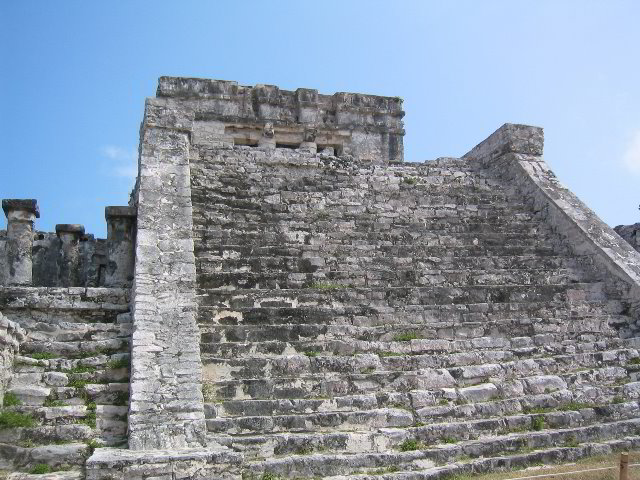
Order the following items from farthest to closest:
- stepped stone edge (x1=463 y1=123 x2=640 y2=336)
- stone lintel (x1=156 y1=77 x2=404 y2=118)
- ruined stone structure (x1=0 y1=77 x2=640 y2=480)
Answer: stone lintel (x1=156 y1=77 x2=404 y2=118)
stepped stone edge (x1=463 y1=123 x2=640 y2=336)
ruined stone structure (x1=0 y1=77 x2=640 y2=480)

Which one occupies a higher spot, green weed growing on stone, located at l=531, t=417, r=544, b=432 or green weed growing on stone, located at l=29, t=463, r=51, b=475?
green weed growing on stone, located at l=531, t=417, r=544, b=432

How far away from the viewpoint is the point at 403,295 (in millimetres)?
9117

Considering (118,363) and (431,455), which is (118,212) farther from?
(431,455)

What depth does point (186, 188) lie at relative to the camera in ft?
32.5

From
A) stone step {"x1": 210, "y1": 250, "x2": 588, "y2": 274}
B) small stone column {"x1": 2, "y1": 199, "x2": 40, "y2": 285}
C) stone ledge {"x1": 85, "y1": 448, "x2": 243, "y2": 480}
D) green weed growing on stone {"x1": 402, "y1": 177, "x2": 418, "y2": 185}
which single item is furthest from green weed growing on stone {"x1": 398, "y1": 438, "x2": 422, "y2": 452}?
green weed growing on stone {"x1": 402, "y1": 177, "x2": 418, "y2": 185}

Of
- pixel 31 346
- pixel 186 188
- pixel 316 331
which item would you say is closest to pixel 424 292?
pixel 316 331

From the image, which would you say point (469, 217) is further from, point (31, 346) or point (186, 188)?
point (31, 346)

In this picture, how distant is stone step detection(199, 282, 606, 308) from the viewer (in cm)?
837

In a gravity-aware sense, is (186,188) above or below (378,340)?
above

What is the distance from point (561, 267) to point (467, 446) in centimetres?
480

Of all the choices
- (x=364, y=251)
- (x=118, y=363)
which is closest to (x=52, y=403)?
(x=118, y=363)

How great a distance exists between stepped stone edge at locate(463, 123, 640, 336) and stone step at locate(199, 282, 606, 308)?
0.46 metres

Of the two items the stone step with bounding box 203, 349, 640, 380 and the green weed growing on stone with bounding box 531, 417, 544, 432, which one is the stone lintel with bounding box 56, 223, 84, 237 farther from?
the green weed growing on stone with bounding box 531, 417, 544, 432

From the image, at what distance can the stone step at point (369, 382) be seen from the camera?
23.1 feet
